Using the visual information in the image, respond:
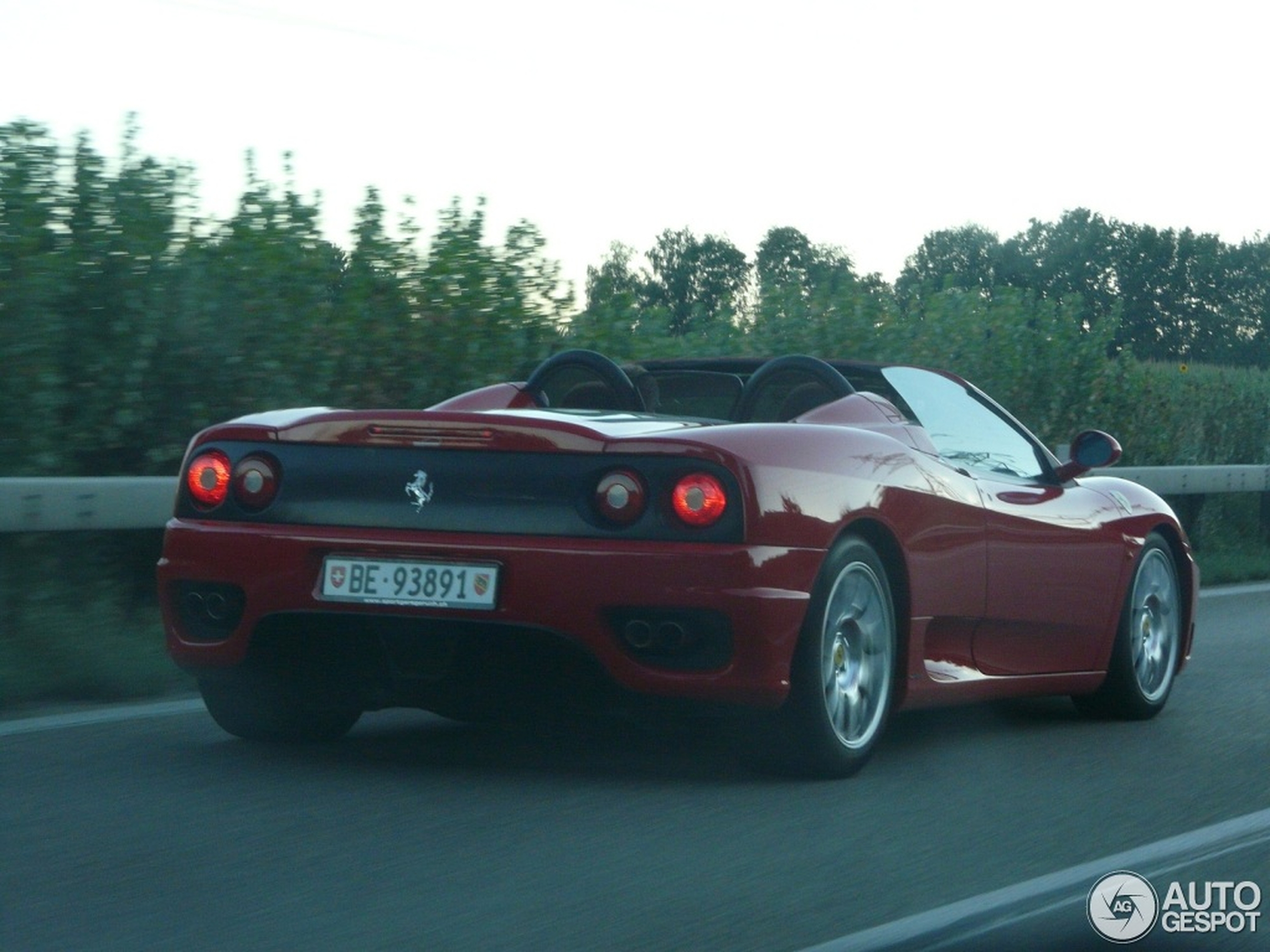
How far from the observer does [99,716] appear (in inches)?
259

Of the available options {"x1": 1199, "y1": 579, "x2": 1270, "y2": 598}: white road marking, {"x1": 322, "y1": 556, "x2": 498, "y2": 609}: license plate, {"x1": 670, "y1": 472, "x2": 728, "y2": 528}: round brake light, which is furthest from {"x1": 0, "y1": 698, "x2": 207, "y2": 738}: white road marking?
{"x1": 1199, "y1": 579, "x2": 1270, "y2": 598}: white road marking

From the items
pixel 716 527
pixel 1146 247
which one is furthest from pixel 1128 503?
pixel 1146 247

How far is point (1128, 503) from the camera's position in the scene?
755 centimetres

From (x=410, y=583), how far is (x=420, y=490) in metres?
0.25

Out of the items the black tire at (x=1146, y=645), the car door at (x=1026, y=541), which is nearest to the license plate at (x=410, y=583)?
the car door at (x=1026, y=541)

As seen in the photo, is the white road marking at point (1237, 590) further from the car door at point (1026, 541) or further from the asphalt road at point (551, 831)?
the asphalt road at point (551, 831)

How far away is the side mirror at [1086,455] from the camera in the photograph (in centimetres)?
720

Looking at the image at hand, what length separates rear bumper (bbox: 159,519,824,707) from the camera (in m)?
5.15

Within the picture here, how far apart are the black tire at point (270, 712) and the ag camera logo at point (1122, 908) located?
2243 millimetres

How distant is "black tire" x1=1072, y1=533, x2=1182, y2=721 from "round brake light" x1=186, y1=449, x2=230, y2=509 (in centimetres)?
330

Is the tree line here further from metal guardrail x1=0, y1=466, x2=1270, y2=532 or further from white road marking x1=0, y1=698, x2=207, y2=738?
white road marking x1=0, y1=698, x2=207, y2=738

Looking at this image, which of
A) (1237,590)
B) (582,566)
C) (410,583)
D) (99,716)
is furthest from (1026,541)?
(1237,590)

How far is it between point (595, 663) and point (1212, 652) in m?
5.01

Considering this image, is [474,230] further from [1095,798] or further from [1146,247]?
[1146,247]
